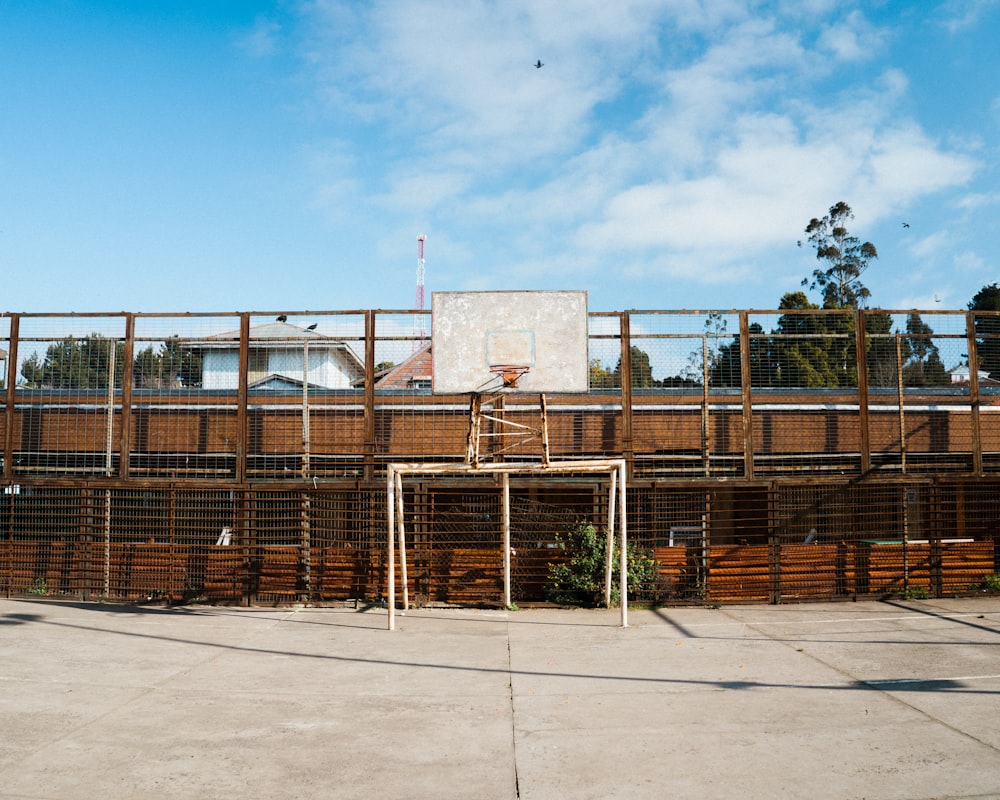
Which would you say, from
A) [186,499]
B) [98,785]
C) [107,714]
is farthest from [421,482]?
[98,785]

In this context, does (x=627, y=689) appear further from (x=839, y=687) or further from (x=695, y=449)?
(x=695, y=449)

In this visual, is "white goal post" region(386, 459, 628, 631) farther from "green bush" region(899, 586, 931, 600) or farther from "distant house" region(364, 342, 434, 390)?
"green bush" region(899, 586, 931, 600)

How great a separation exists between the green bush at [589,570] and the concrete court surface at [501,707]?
1.11 m

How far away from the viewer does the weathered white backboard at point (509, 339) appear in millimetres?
12500

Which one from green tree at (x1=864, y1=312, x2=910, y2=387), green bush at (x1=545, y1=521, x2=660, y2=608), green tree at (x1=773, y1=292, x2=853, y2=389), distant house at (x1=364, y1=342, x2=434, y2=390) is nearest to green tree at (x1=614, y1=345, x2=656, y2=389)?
green tree at (x1=773, y1=292, x2=853, y2=389)

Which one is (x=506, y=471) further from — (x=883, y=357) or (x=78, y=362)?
(x=78, y=362)

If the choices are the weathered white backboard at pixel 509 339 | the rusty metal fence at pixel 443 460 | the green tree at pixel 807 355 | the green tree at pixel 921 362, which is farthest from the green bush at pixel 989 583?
the weathered white backboard at pixel 509 339

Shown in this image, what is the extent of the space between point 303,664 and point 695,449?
792 centimetres

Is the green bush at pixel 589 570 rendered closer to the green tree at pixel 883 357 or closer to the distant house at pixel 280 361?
the distant house at pixel 280 361

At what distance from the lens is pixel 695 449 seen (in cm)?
1452

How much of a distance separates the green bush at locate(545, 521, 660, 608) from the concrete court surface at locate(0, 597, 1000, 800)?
1107mm

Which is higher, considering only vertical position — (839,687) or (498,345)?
(498,345)

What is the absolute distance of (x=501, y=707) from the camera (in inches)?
300

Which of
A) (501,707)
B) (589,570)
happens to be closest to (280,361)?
(589,570)
